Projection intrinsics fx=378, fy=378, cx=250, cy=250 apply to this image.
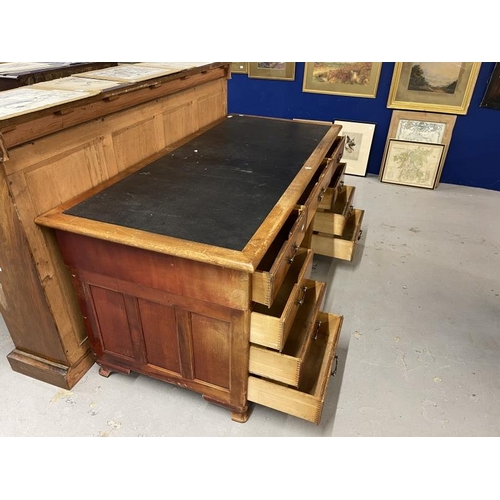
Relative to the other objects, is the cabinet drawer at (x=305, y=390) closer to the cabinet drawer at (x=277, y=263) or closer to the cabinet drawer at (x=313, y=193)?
the cabinet drawer at (x=277, y=263)

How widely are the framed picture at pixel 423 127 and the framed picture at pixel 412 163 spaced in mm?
45

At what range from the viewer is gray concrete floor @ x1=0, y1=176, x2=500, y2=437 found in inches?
55.6

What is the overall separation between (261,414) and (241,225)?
30.1 inches

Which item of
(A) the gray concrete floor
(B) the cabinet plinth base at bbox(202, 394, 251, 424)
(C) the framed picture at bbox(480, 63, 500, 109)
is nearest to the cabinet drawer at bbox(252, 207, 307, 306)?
(B) the cabinet plinth base at bbox(202, 394, 251, 424)

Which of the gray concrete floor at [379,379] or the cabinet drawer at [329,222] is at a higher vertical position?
the cabinet drawer at [329,222]

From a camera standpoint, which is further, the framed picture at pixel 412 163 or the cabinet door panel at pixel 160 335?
the framed picture at pixel 412 163

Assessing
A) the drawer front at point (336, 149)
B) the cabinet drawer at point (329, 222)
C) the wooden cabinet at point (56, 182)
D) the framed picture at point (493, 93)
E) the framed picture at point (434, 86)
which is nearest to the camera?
the wooden cabinet at point (56, 182)

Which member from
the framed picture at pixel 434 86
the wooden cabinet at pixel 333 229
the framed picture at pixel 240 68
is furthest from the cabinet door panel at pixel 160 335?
the framed picture at pixel 240 68

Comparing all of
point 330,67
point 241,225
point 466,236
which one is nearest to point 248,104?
point 330,67

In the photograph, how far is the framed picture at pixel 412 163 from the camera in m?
3.34

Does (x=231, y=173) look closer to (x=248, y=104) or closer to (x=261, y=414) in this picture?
(x=261, y=414)

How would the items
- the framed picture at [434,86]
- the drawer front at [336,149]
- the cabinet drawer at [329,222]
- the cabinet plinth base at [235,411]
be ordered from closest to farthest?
the cabinet plinth base at [235,411]
the cabinet drawer at [329,222]
the drawer front at [336,149]
the framed picture at [434,86]

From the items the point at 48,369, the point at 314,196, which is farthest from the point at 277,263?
the point at 48,369

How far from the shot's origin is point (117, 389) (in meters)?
1.55
